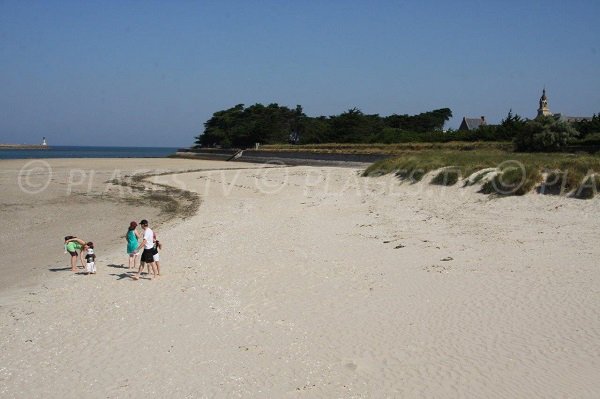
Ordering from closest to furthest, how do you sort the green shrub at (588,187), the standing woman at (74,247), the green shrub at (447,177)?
the standing woman at (74,247)
the green shrub at (588,187)
the green shrub at (447,177)

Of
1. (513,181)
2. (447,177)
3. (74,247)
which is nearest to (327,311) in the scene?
(74,247)

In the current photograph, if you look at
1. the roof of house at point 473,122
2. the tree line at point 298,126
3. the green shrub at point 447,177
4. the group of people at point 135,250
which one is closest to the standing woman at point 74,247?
the group of people at point 135,250

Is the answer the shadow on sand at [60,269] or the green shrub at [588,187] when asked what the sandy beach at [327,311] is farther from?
the green shrub at [588,187]

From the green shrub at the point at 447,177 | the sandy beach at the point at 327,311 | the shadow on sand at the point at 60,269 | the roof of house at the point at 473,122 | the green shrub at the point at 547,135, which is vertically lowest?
the shadow on sand at the point at 60,269

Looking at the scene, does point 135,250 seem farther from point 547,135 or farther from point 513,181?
point 547,135

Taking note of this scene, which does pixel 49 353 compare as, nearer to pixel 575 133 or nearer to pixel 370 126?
pixel 575 133

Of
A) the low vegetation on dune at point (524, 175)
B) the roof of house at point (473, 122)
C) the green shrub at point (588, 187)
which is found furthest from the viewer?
the roof of house at point (473, 122)

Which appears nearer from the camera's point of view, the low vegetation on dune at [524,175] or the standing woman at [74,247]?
the standing woman at [74,247]

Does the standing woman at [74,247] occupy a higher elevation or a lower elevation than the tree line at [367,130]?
lower

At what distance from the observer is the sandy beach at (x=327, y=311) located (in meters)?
5.95

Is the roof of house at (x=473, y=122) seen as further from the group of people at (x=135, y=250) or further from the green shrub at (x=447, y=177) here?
the group of people at (x=135, y=250)

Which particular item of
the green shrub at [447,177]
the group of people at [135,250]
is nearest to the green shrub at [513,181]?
the green shrub at [447,177]

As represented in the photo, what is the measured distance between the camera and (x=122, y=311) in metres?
8.59

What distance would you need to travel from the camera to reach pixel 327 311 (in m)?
8.15
